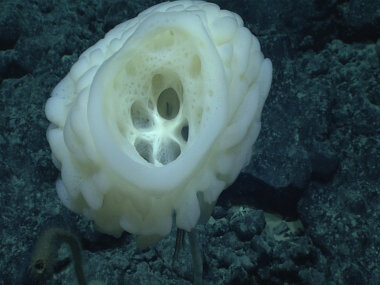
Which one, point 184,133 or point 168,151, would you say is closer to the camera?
point 168,151

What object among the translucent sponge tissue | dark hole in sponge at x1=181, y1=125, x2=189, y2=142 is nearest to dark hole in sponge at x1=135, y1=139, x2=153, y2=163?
the translucent sponge tissue

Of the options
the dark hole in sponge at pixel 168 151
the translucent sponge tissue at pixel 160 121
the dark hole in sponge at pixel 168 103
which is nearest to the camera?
the translucent sponge tissue at pixel 160 121

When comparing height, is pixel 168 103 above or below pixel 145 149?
above

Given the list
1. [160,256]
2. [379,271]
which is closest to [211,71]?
[160,256]

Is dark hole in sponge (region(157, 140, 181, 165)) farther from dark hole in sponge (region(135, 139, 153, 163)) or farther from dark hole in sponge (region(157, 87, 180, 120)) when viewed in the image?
dark hole in sponge (region(157, 87, 180, 120))

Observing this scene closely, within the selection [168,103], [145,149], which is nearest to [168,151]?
[145,149]

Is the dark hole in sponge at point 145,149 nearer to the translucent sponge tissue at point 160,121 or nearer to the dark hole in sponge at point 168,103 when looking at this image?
the translucent sponge tissue at point 160,121

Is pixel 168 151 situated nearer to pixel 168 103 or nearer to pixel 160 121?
pixel 160 121

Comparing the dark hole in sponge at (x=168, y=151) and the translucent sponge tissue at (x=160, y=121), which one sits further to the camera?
the dark hole in sponge at (x=168, y=151)

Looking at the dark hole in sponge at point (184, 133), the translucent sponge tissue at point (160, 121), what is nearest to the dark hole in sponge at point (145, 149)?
the translucent sponge tissue at point (160, 121)
